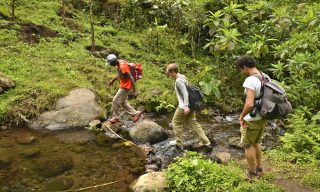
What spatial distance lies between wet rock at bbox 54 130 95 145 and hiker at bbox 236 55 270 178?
193 inches

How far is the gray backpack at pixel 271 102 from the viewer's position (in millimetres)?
6336

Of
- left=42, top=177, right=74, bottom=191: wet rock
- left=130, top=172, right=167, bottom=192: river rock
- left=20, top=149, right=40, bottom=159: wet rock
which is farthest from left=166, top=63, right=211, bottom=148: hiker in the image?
left=20, top=149, right=40, bottom=159: wet rock

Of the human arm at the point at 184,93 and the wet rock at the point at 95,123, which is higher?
the human arm at the point at 184,93

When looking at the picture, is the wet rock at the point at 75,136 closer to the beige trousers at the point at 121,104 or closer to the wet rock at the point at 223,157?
the beige trousers at the point at 121,104

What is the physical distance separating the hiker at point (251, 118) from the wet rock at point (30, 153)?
203 inches

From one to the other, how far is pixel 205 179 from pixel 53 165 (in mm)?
3798

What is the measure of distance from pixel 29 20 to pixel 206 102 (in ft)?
28.5

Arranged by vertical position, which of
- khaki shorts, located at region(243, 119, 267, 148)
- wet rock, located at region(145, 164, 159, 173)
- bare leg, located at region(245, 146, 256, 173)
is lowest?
wet rock, located at region(145, 164, 159, 173)

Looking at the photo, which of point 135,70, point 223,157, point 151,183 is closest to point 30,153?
point 135,70

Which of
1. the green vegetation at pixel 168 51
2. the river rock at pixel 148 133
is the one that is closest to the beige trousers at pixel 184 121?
the river rock at pixel 148 133

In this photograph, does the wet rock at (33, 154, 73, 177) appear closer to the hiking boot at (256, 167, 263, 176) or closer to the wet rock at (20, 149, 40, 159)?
the wet rock at (20, 149, 40, 159)

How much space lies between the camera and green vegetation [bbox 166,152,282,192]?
260 inches

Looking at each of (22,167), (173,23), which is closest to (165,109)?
(22,167)

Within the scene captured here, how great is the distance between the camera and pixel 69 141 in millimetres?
10328
